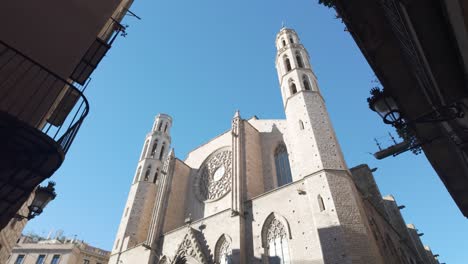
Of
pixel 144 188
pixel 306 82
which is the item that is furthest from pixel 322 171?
pixel 144 188

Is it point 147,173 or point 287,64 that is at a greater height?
point 287,64

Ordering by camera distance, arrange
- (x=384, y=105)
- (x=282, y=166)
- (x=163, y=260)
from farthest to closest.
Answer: (x=282, y=166) < (x=163, y=260) < (x=384, y=105)

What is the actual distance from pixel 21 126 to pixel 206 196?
17642mm

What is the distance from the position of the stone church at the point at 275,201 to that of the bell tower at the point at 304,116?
6cm

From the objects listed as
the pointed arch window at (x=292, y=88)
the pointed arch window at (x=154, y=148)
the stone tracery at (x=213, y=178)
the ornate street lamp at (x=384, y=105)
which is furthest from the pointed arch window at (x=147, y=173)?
the ornate street lamp at (x=384, y=105)

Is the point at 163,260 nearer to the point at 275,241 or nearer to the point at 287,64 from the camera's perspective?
the point at 275,241

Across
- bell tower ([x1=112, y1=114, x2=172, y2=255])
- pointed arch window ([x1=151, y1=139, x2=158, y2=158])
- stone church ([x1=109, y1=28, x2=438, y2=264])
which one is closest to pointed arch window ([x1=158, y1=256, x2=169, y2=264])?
stone church ([x1=109, y1=28, x2=438, y2=264])

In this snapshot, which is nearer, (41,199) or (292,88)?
(41,199)

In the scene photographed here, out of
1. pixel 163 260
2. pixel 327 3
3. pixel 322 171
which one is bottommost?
pixel 163 260

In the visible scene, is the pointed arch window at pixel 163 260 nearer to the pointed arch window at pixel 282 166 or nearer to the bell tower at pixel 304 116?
the pointed arch window at pixel 282 166

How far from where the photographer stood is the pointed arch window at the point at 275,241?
39.0 ft

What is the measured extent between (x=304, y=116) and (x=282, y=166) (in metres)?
4.24

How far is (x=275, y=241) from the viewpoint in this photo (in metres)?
12.5

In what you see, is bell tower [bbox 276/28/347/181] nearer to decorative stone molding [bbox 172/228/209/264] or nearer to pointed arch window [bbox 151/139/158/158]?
decorative stone molding [bbox 172/228/209/264]
